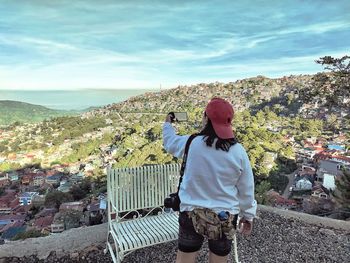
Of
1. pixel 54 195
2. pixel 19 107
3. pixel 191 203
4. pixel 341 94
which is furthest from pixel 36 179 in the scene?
pixel 19 107

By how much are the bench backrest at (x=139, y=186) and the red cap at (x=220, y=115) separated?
1.55 m

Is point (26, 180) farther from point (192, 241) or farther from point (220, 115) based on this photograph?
point (220, 115)

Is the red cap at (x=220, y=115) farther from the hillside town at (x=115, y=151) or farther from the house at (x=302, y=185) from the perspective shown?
the house at (x=302, y=185)

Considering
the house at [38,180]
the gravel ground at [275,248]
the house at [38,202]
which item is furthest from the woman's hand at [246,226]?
the house at [38,180]

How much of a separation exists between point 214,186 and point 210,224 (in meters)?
0.18

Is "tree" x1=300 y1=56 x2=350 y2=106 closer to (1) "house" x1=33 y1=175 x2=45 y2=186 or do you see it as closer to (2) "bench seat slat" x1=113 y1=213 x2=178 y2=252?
(2) "bench seat slat" x1=113 y1=213 x2=178 y2=252

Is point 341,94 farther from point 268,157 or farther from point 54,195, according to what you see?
point 268,157

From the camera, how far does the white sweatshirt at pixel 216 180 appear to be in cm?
156

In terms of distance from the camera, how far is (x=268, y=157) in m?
24.7

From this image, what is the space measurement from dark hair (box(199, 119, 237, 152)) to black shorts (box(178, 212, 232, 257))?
378mm

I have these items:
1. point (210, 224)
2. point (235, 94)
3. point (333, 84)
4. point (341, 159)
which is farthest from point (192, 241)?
point (235, 94)

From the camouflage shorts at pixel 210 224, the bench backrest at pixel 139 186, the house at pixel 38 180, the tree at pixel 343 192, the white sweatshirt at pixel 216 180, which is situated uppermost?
the white sweatshirt at pixel 216 180

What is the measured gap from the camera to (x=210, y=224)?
1.57 metres

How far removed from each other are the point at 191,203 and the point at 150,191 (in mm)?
1617
